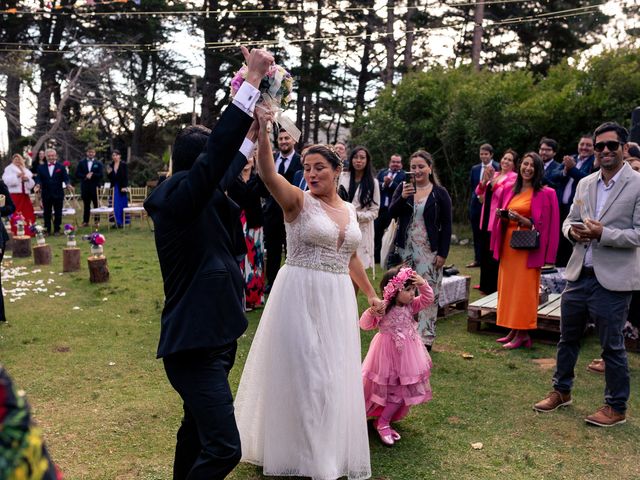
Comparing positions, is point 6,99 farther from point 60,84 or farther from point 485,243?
point 485,243

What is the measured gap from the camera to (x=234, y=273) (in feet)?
9.12

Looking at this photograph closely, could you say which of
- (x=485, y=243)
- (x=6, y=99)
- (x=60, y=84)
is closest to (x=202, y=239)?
(x=485, y=243)

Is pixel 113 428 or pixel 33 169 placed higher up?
pixel 33 169

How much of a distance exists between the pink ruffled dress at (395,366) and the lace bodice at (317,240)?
31.2 inches

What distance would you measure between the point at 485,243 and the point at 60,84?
1006 inches

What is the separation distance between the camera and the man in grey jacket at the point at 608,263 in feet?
15.1

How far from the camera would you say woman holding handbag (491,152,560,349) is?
6.65 metres

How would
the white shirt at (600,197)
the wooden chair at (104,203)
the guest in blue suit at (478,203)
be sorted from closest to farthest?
the white shirt at (600,197) → the guest in blue suit at (478,203) → the wooden chair at (104,203)

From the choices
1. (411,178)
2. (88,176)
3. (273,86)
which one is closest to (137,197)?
(88,176)

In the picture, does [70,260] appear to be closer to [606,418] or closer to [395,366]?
[395,366]

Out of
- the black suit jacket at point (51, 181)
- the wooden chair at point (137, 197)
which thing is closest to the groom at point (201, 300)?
the black suit jacket at point (51, 181)

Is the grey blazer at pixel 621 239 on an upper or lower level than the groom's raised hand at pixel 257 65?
lower

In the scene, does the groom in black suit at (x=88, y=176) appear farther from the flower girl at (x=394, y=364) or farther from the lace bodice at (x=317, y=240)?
the lace bodice at (x=317, y=240)

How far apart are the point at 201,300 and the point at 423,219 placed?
4.01 metres
